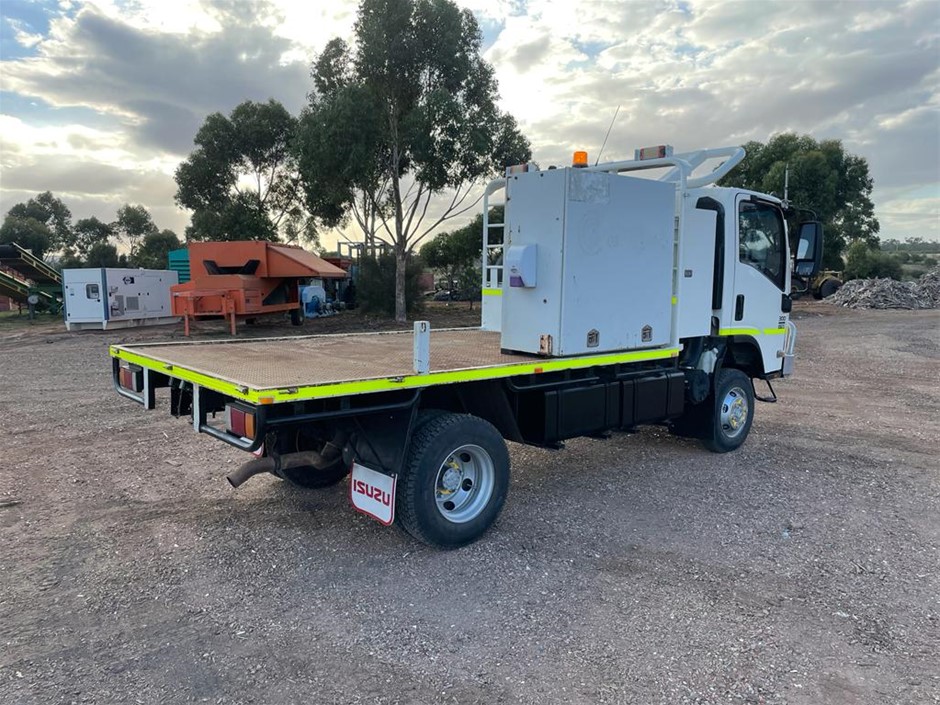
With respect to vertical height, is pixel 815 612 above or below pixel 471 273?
below

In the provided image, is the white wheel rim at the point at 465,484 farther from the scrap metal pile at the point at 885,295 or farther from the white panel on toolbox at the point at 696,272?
the scrap metal pile at the point at 885,295

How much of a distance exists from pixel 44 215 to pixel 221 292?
43836 mm

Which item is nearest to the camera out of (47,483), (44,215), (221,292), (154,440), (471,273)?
(47,483)

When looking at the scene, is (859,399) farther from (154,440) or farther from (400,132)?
(400,132)

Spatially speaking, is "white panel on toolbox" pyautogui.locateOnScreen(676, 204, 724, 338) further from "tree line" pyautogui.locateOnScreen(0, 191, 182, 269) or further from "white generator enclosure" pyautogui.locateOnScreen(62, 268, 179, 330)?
"tree line" pyautogui.locateOnScreen(0, 191, 182, 269)

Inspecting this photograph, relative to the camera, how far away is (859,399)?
33.3ft

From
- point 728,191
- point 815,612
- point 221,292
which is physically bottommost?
point 815,612

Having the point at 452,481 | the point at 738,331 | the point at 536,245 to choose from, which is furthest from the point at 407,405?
the point at 738,331

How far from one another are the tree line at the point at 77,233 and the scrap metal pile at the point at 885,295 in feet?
135

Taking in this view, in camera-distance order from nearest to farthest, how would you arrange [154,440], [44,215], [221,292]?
[154,440] < [221,292] < [44,215]

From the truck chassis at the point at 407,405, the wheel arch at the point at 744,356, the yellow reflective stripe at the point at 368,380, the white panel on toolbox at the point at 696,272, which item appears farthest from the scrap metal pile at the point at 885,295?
the yellow reflective stripe at the point at 368,380

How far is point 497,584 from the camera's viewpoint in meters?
3.93

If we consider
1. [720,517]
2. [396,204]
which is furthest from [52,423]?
[396,204]

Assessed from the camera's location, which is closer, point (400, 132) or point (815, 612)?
point (815, 612)
